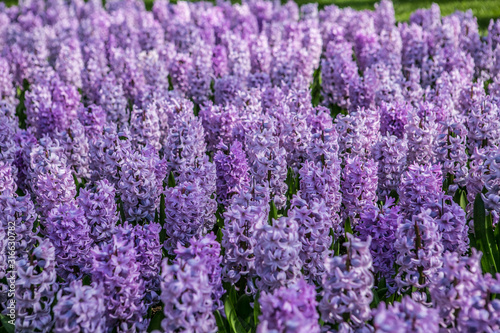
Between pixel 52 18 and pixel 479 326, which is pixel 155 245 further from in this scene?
pixel 52 18

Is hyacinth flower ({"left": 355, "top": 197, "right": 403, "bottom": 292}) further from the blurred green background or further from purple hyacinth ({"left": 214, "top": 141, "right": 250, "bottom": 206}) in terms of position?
the blurred green background

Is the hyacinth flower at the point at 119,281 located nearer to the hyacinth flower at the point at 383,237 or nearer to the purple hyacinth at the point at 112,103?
the hyacinth flower at the point at 383,237

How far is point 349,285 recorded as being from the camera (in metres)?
3.43

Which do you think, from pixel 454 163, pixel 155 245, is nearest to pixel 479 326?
pixel 155 245

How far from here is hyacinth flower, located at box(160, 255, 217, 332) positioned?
11.1 ft

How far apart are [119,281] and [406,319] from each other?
2.03 meters

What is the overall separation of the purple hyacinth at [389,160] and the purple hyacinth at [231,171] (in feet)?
4.84

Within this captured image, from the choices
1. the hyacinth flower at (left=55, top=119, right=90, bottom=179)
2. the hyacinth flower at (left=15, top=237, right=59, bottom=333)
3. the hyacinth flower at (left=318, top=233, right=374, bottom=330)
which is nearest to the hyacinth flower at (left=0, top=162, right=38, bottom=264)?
the hyacinth flower at (left=15, top=237, right=59, bottom=333)

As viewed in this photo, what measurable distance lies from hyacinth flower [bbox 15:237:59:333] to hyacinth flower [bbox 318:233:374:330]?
2.06 meters

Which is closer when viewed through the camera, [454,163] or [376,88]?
[454,163]

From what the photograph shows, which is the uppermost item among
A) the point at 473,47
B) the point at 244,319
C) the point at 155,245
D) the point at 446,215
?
the point at 473,47

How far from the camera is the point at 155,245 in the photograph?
451cm

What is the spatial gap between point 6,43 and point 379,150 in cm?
1091

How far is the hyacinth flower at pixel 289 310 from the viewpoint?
3.19 meters
